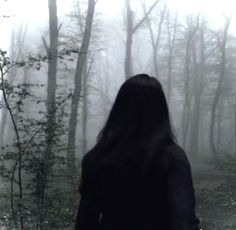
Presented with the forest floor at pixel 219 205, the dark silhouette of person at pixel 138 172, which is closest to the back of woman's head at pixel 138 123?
the dark silhouette of person at pixel 138 172

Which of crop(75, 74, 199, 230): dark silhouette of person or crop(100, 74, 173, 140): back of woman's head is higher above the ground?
crop(100, 74, 173, 140): back of woman's head

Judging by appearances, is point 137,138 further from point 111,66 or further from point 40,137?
point 111,66

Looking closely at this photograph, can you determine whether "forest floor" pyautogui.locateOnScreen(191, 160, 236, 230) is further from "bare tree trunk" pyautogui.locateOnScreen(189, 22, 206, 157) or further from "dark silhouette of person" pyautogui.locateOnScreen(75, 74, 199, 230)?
"bare tree trunk" pyautogui.locateOnScreen(189, 22, 206, 157)

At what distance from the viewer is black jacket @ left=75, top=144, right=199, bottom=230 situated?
260cm

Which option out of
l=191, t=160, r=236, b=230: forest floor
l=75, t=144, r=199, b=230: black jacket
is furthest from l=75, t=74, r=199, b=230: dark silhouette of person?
l=191, t=160, r=236, b=230: forest floor

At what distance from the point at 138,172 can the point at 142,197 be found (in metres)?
0.13

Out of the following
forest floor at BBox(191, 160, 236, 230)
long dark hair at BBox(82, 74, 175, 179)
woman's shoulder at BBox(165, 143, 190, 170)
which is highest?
long dark hair at BBox(82, 74, 175, 179)

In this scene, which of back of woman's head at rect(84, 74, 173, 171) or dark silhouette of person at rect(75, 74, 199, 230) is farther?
back of woman's head at rect(84, 74, 173, 171)

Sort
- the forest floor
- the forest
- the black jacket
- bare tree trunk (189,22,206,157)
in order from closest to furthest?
the black jacket → the forest → the forest floor → bare tree trunk (189,22,206,157)

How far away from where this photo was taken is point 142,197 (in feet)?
8.88

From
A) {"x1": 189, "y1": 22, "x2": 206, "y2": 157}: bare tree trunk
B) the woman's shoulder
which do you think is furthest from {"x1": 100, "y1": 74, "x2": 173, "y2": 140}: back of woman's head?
{"x1": 189, "y1": 22, "x2": 206, "y2": 157}: bare tree trunk

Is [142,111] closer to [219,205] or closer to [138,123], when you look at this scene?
[138,123]

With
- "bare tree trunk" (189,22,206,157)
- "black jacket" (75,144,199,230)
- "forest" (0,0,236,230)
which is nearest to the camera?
"black jacket" (75,144,199,230)

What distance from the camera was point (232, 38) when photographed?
44719 millimetres
